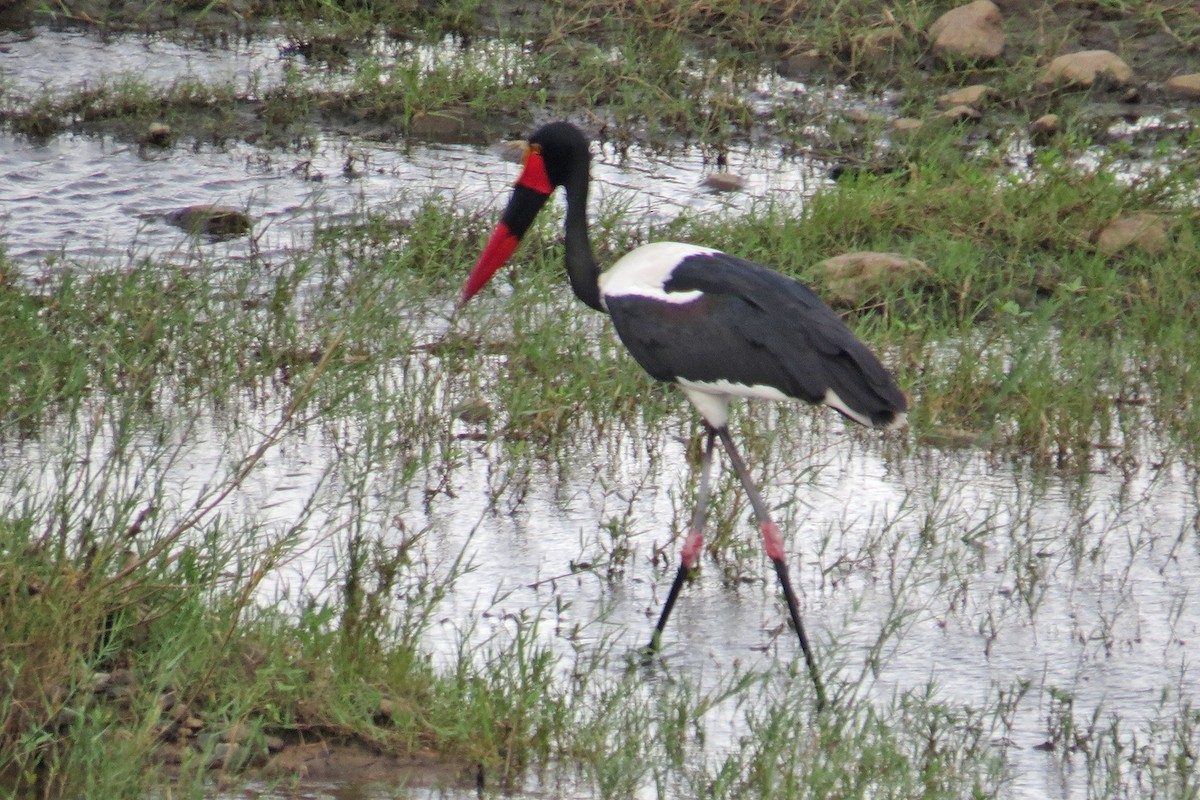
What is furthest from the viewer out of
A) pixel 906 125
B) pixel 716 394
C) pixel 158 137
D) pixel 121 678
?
pixel 906 125

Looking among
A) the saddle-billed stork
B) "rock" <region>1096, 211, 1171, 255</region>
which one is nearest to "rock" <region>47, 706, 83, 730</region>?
the saddle-billed stork

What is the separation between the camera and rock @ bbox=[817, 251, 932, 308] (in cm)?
553

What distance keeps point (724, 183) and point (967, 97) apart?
138cm

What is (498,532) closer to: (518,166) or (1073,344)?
(1073,344)

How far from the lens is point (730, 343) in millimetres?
3920

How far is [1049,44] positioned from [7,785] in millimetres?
6155

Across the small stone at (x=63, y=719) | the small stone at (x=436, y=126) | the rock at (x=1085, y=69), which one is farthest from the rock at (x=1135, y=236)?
the small stone at (x=63, y=719)

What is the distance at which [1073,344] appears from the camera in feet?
17.2

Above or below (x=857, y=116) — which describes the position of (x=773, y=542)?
below

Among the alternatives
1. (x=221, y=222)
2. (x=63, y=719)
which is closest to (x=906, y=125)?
(x=221, y=222)

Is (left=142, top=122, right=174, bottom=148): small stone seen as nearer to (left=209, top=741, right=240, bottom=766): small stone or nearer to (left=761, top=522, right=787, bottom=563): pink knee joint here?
(left=761, top=522, right=787, bottom=563): pink knee joint

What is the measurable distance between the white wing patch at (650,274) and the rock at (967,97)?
3466 mm

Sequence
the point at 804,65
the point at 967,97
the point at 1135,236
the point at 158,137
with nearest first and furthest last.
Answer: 1. the point at 1135,236
2. the point at 158,137
3. the point at 967,97
4. the point at 804,65

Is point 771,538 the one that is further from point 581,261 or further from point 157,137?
point 157,137
